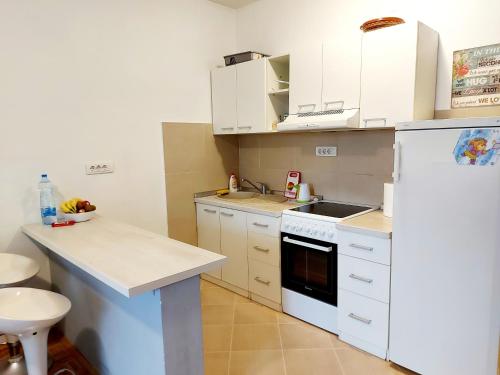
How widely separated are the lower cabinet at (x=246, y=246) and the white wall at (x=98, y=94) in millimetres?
436

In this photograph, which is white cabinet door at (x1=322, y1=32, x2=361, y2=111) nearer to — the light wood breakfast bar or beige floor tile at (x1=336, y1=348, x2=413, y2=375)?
the light wood breakfast bar

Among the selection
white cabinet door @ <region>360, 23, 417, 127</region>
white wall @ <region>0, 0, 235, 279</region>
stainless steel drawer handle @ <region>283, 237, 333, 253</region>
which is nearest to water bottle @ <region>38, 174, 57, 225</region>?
white wall @ <region>0, 0, 235, 279</region>

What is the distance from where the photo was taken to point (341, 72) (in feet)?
7.51

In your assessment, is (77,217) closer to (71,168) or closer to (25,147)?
(71,168)

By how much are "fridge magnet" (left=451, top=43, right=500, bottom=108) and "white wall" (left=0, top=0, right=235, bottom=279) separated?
2013 mm

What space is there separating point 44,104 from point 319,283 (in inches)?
86.5

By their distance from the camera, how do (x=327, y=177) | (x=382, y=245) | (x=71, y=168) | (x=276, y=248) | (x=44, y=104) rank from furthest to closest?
1. (x=327, y=177)
2. (x=276, y=248)
3. (x=71, y=168)
4. (x=44, y=104)
5. (x=382, y=245)

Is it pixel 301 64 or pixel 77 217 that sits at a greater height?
pixel 301 64

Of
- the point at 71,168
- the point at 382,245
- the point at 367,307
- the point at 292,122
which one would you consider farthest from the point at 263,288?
the point at 71,168

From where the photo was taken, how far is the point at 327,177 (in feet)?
9.30

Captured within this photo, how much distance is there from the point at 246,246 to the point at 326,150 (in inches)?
40.6

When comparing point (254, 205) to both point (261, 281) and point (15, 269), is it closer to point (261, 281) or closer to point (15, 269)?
A: point (261, 281)

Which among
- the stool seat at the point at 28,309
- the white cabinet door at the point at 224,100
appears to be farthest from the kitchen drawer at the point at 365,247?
the stool seat at the point at 28,309

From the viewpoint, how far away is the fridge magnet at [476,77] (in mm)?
1975
